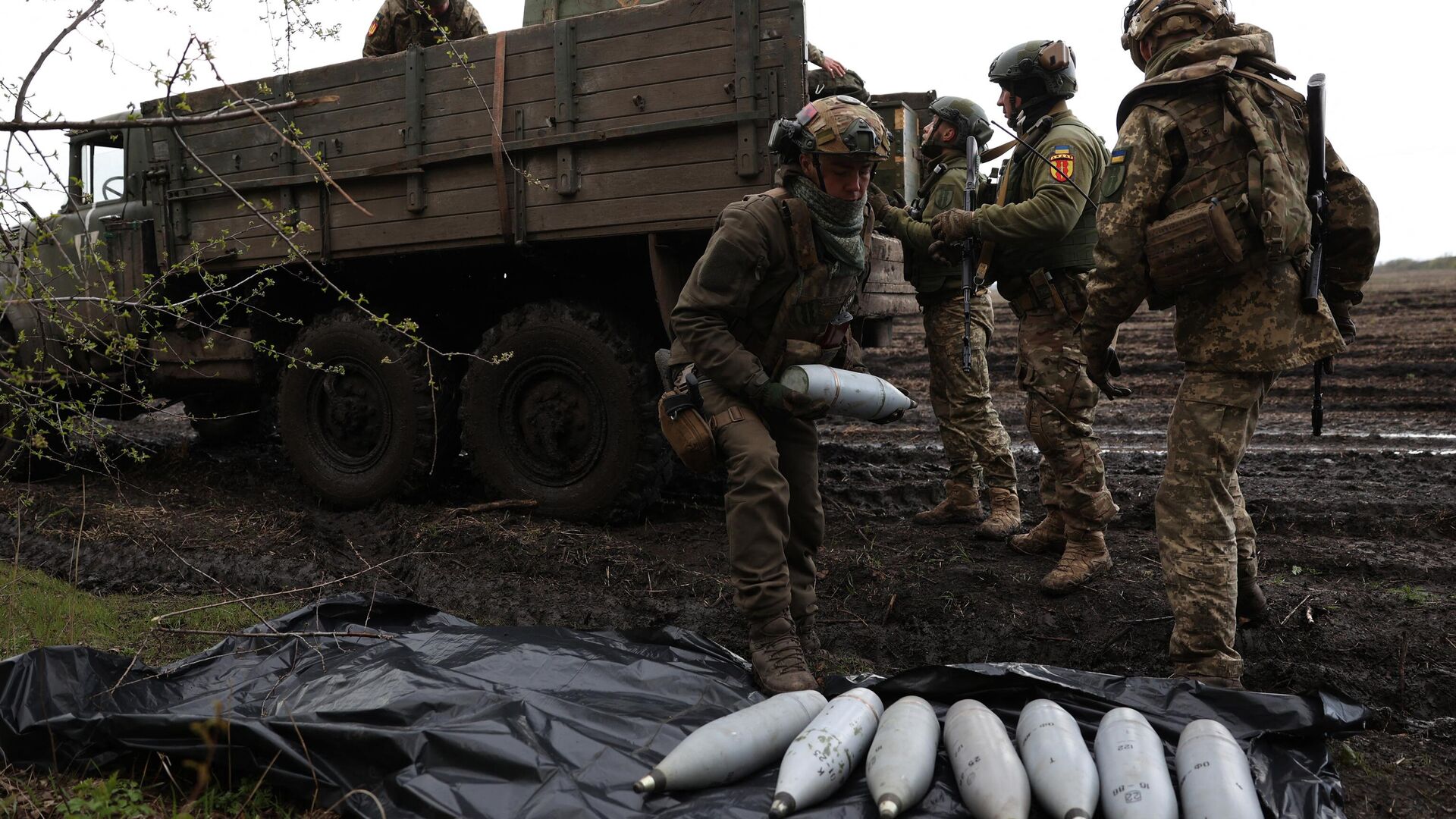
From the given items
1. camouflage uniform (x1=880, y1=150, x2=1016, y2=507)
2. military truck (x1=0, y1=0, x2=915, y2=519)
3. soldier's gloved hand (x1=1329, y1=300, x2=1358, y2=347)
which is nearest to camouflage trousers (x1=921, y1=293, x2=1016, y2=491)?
camouflage uniform (x1=880, y1=150, x2=1016, y2=507)

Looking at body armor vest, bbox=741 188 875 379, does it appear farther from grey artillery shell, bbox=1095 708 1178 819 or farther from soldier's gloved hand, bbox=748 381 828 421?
grey artillery shell, bbox=1095 708 1178 819

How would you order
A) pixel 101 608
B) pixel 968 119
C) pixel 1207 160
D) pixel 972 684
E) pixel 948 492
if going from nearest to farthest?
pixel 972 684 → pixel 1207 160 → pixel 101 608 → pixel 968 119 → pixel 948 492

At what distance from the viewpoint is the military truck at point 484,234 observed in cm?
475

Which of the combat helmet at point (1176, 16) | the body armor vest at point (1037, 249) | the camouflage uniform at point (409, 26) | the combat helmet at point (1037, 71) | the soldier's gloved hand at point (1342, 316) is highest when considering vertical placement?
the camouflage uniform at point (409, 26)

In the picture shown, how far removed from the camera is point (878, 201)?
4.95 metres

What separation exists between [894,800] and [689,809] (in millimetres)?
478

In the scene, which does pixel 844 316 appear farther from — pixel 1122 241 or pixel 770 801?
pixel 770 801

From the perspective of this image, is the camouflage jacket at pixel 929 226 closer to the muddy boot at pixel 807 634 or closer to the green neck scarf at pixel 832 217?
the green neck scarf at pixel 832 217

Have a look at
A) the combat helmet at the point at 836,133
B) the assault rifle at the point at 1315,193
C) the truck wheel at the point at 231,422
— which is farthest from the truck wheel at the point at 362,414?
the assault rifle at the point at 1315,193

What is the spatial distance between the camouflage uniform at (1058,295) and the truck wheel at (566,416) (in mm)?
1779

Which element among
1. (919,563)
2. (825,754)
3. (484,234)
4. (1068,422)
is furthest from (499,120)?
(825,754)

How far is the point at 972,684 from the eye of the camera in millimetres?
2918

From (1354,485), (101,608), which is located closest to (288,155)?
(101,608)

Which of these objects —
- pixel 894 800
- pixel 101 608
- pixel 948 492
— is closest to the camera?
pixel 894 800
